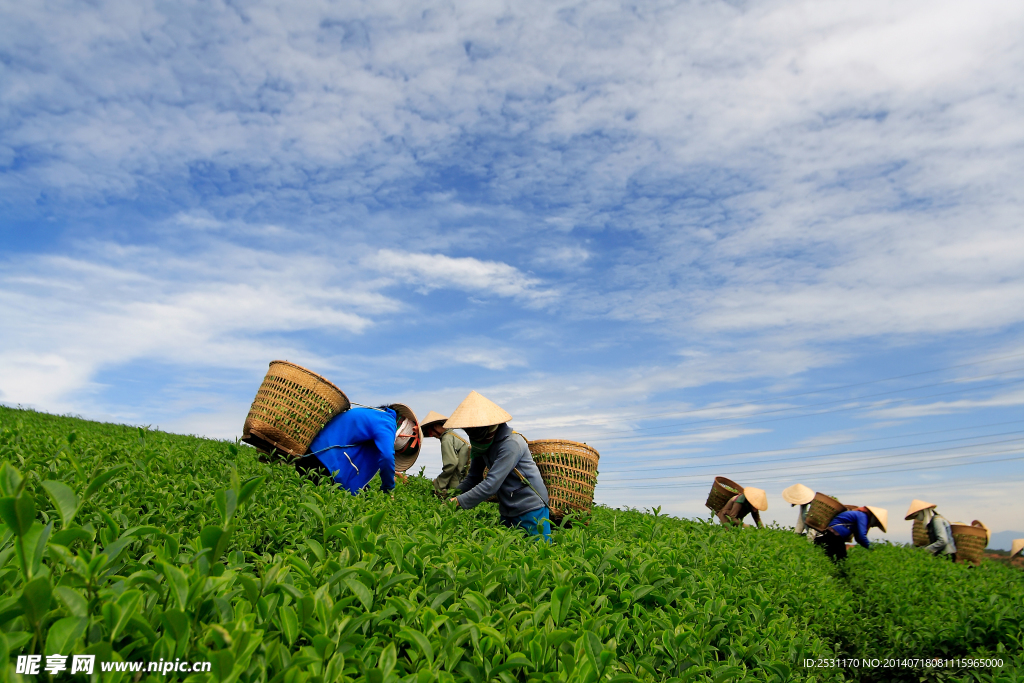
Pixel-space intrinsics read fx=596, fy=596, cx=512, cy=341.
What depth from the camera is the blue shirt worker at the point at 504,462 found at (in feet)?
15.0

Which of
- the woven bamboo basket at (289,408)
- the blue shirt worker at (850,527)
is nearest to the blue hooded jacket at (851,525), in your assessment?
the blue shirt worker at (850,527)

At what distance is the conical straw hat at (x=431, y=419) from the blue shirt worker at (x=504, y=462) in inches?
108

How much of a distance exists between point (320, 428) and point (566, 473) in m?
2.06

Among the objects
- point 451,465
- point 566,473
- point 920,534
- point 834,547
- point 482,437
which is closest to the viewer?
point 482,437

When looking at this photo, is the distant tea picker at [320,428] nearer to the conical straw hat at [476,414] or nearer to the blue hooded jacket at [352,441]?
the blue hooded jacket at [352,441]

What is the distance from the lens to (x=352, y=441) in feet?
15.9

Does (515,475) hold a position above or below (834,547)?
above

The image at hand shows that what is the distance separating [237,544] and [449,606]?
0.91 m

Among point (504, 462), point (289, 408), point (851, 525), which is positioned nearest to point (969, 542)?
point (851, 525)

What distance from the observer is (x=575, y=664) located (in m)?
1.63

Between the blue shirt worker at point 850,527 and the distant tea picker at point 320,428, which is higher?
the distant tea picker at point 320,428

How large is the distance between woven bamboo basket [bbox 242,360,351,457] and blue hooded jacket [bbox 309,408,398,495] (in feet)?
0.47

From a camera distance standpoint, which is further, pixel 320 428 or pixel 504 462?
pixel 320 428

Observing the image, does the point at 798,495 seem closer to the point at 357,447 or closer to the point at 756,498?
the point at 756,498
